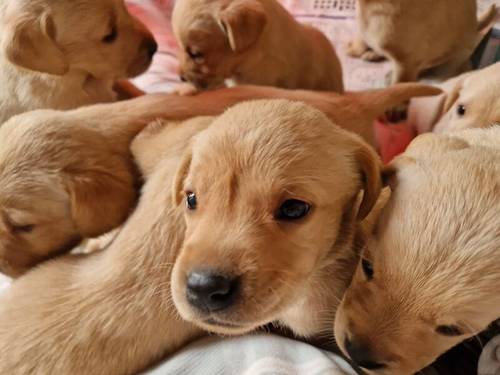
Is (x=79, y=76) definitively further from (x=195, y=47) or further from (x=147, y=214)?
(x=147, y=214)

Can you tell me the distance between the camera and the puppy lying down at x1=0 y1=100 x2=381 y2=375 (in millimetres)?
1092

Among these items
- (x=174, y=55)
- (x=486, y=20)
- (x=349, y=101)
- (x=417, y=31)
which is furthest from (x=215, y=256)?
(x=486, y=20)

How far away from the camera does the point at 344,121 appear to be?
5.87 ft

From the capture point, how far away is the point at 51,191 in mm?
1649

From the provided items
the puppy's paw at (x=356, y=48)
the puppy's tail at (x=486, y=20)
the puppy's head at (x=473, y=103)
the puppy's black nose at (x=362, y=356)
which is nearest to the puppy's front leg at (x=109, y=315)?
the puppy's black nose at (x=362, y=356)

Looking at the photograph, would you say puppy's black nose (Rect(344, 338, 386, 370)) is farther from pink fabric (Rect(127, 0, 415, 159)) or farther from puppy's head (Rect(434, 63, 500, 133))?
pink fabric (Rect(127, 0, 415, 159))

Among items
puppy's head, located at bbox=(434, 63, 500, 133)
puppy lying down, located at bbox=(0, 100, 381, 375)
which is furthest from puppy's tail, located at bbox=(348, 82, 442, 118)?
puppy lying down, located at bbox=(0, 100, 381, 375)

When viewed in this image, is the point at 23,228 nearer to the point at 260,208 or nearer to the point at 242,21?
the point at 260,208

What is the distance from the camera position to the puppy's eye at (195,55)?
7.61ft

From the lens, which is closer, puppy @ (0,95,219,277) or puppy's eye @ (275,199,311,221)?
puppy's eye @ (275,199,311,221)

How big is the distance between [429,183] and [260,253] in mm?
429

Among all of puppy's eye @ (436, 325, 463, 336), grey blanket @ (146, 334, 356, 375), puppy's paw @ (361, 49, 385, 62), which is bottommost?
puppy's paw @ (361, 49, 385, 62)

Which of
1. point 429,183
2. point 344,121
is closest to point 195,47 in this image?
point 344,121

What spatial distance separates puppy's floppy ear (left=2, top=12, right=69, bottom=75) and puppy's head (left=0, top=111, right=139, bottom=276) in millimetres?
314
